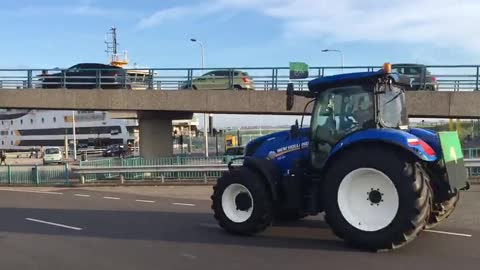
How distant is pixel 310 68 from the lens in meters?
25.4

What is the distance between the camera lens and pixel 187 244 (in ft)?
30.8

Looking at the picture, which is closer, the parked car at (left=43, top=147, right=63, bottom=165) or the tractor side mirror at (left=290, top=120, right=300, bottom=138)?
the tractor side mirror at (left=290, top=120, right=300, bottom=138)

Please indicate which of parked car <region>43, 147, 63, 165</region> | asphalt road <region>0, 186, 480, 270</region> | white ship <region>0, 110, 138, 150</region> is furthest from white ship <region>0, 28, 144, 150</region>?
asphalt road <region>0, 186, 480, 270</region>

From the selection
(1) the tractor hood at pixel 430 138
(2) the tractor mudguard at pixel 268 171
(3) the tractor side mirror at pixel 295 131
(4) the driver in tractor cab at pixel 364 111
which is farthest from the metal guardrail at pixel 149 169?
(4) the driver in tractor cab at pixel 364 111

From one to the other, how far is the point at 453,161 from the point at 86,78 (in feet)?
71.8

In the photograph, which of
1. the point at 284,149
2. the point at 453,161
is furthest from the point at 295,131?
the point at 453,161

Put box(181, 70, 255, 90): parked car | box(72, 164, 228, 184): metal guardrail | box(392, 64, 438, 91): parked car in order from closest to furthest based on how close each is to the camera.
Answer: box(72, 164, 228, 184): metal guardrail, box(392, 64, 438, 91): parked car, box(181, 70, 255, 90): parked car

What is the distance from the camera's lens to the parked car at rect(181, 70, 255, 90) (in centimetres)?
2653

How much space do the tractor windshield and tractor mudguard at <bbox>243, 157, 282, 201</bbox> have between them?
2.06 meters

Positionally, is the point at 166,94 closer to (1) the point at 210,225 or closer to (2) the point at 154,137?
(2) the point at 154,137

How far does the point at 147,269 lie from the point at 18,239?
4052 mm

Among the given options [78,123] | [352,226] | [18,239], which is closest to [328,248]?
[352,226]

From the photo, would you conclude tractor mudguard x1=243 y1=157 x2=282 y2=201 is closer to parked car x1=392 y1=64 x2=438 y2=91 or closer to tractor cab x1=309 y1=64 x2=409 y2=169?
tractor cab x1=309 y1=64 x2=409 y2=169

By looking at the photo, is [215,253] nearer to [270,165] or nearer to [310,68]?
[270,165]
